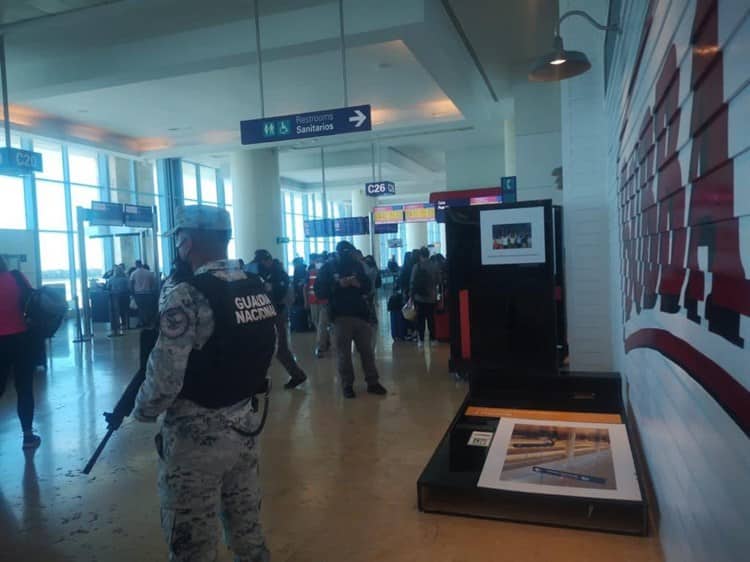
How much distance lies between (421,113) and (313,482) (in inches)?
404

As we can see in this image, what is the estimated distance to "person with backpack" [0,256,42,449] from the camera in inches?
168

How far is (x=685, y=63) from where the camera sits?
138cm

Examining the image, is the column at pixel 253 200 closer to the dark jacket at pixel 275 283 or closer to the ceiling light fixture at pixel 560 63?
the dark jacket at pixel 275 283

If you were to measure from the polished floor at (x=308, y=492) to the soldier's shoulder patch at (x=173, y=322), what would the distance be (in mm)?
1445

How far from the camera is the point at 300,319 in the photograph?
34.8 ft

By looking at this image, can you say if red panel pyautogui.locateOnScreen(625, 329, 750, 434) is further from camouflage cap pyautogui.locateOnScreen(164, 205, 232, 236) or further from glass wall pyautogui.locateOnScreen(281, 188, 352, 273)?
glass wall pyautogui.locateOnScreen(281, 188, 352, 273)

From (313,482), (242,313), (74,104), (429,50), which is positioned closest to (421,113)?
(429,50)

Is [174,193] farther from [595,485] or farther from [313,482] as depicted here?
[595,485]

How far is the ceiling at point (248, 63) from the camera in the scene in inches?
256

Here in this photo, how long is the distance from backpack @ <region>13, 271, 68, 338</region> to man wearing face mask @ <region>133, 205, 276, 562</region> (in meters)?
3.18

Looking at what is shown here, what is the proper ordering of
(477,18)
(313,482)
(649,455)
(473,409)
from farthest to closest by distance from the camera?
(477,18) < (473,409) < (313,482) < (649,455)

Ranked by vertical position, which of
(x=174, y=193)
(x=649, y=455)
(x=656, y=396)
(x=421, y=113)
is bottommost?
(x=649, y=455)

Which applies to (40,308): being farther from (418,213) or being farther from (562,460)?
(418,213)

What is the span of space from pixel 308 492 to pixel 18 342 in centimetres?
275
